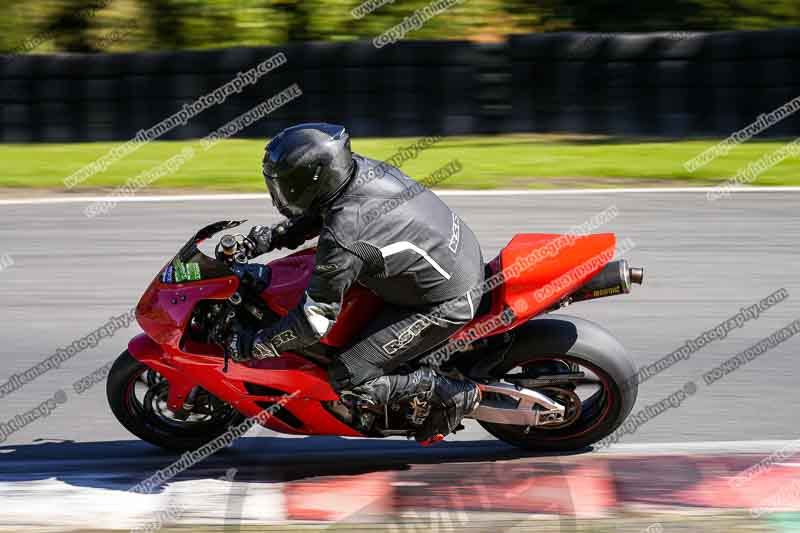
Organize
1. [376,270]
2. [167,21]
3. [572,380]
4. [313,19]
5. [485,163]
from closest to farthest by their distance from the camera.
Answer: [376,270]
[572,380]
[485,163]
[313,19]
[167,21]

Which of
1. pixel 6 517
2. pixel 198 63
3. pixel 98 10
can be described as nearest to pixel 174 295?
pixel 6 517

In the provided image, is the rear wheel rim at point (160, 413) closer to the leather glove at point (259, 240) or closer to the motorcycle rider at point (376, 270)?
the motorcycle rider at point (376, 270)

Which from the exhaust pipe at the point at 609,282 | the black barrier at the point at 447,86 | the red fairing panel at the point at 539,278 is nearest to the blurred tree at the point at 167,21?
the black barrier at the point at 447,86

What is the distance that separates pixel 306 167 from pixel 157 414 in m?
1.74

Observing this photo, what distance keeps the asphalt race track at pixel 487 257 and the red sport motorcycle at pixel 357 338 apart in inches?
14.1

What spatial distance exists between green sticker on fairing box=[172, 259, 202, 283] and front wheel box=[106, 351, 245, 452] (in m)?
0.67

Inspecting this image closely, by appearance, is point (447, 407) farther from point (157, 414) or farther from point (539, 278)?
point (157, 414)

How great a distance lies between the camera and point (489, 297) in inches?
212

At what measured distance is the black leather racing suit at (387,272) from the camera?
497 centimetres

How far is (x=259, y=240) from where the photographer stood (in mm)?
5633

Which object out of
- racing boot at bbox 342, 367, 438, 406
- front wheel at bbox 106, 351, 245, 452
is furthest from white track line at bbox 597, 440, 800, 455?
front wheel at bbox 106, 351, 245, 452

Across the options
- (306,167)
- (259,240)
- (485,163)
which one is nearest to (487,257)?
(485,163)

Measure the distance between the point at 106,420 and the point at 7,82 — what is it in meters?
8.68

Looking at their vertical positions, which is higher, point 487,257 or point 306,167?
point 306,167
